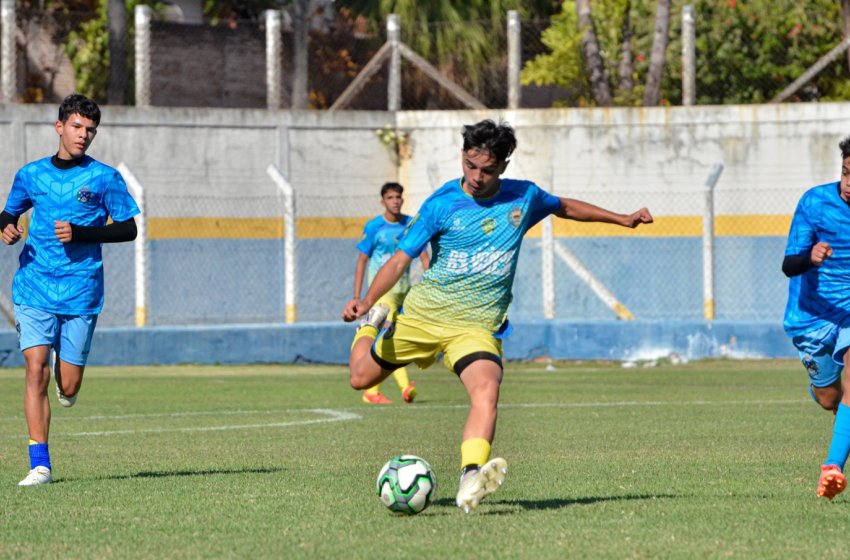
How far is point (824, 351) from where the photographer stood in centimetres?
873

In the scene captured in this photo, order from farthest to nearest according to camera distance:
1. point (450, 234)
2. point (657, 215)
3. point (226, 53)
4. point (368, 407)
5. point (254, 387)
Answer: point (226, 53), point (657, 215), point (254, 387), point (368, 407), point (450, 234)

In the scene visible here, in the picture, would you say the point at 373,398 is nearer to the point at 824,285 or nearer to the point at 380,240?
the point at 380,240

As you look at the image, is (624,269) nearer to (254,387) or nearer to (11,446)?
(254,387)

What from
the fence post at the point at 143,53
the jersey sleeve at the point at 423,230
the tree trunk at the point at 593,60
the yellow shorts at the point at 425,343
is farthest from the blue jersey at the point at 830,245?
the tree trunk at the point at 593,60

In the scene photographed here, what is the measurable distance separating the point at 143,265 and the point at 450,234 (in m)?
13.8

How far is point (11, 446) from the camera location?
11117 millimetres

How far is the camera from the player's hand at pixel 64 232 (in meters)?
8.77

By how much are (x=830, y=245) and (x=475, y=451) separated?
7.76ft

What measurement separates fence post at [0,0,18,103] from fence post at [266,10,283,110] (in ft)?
11.6

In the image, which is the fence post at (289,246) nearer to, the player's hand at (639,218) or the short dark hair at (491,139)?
the player's hand at (639,218)

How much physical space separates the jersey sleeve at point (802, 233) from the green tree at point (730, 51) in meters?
19.5

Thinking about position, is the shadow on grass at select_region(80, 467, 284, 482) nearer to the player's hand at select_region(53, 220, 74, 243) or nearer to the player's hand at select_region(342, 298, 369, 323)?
the player's hand at select_region(53, 220, 74, 243)

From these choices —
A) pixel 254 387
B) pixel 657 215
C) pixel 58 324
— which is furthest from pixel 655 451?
pixel 657 215

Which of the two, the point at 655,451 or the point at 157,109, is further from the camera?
the point at 157,109
